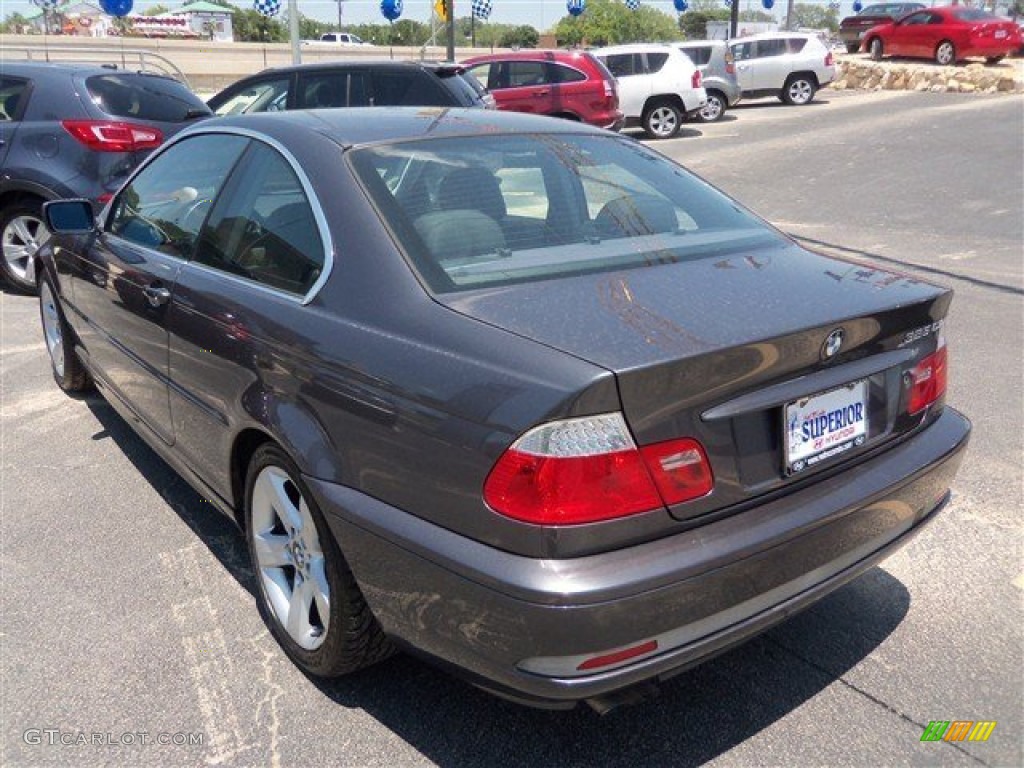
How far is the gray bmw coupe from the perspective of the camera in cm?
216

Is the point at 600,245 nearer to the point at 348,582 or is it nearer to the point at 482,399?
the point at 482,399

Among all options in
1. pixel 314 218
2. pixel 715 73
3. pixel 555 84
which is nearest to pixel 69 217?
pixel 314 218

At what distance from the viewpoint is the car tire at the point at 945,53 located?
27.5 metres

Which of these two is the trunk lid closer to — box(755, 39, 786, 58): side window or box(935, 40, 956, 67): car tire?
box(755, 39, 786, 58): side window

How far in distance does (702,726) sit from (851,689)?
1.61ft

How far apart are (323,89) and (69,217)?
6127 millimetres

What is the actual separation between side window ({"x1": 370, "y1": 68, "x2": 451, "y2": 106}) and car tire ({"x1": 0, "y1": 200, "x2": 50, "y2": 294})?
11.9ft

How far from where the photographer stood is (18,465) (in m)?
4.62

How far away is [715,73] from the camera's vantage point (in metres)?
21.7

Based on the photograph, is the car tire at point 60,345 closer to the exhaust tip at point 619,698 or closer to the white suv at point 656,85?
the exhaust tip at point 619,698

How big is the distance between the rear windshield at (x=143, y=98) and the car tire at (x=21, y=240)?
1.01m

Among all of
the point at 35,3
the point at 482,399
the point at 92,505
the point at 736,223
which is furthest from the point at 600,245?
the point at 35,3

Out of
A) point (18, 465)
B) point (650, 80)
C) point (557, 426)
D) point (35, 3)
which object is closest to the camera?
point (557, 426)

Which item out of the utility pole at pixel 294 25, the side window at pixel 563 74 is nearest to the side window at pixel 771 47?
the side window at pixel 563 74
